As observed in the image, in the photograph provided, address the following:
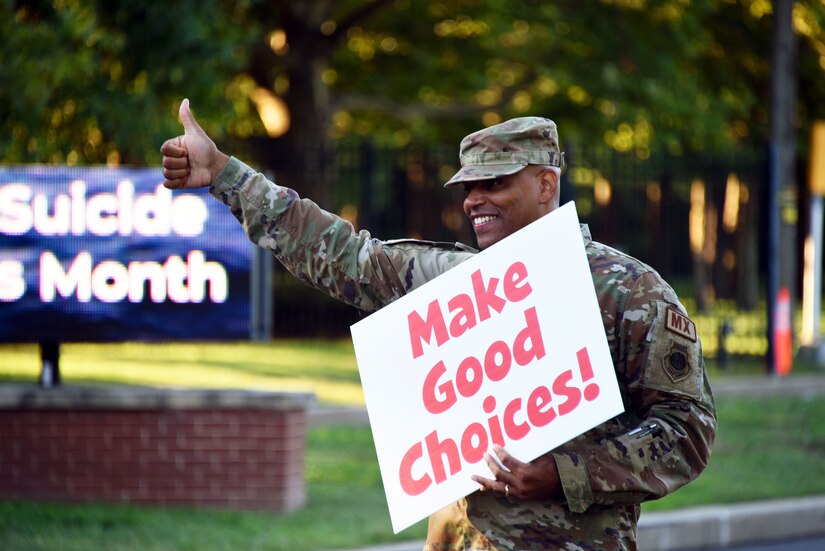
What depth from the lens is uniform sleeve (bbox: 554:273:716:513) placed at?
293 centimetres

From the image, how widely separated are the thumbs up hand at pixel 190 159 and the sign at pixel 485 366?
1.71 ft

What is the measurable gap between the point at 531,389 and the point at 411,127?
2562cm

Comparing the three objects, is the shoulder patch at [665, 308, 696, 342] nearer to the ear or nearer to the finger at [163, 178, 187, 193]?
the ear

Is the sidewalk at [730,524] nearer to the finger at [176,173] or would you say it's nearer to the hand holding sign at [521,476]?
the hand holding sign at [521,476]

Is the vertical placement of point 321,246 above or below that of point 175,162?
below

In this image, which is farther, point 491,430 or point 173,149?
point 173,149

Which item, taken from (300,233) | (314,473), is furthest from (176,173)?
(314,473)

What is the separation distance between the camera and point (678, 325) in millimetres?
2973

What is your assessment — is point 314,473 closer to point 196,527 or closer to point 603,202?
point 196,527

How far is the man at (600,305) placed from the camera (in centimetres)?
294

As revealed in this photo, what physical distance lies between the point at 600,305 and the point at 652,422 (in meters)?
0.28

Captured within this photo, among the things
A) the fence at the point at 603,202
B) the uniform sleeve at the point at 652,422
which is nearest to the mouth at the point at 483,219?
the uniform sleeve at the point at 652,422

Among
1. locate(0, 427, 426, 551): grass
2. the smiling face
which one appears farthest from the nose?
locate(0, 427, 426, 551): grass

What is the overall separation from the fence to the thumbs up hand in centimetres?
1249
